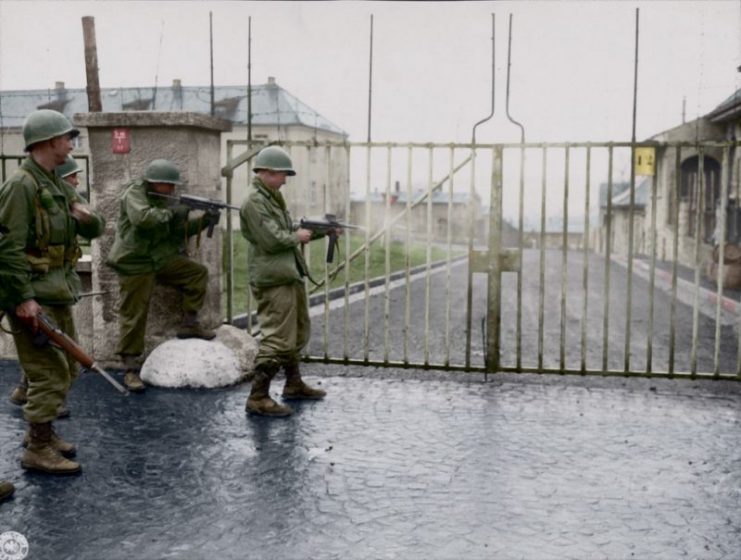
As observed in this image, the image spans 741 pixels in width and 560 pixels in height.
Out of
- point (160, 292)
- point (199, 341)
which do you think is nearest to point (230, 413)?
point (199, 341)

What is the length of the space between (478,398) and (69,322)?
336 centimetres

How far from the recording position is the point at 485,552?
151 inches

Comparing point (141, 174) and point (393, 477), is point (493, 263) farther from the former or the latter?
point (141, 174)

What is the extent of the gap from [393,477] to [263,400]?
1.75 metres

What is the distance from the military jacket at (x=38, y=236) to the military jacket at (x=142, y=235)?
1499 millimetres

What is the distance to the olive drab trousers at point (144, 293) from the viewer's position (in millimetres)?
7199

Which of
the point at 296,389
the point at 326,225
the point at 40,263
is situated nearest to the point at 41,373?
the point at 40,263

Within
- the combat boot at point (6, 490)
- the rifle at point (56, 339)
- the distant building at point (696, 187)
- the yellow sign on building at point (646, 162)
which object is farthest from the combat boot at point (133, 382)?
the distant building at point (696, 187)

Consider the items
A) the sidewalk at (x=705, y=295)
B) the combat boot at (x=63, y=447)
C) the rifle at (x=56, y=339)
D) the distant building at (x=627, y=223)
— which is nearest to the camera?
the rifle at (x=56, y=339)

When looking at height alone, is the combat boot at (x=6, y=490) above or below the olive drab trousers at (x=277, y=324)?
below

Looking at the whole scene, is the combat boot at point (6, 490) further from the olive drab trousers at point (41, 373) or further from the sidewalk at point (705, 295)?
the sidewalk at point (705, 295)

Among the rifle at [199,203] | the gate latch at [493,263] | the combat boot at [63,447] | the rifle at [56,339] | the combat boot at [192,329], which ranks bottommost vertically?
the combat boot at [63,447]

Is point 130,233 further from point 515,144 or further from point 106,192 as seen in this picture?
point 515,144

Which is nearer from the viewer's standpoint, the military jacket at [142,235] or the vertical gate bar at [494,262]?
the military jacket at [142,235]
